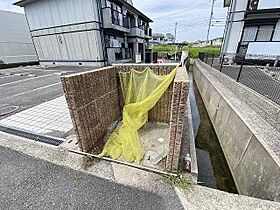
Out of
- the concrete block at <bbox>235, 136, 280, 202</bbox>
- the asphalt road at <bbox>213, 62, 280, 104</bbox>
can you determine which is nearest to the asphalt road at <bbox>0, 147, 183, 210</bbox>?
the concrete block at <bbox>235, 136, 280, 202</bbox>

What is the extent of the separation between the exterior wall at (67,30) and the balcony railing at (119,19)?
1364mm

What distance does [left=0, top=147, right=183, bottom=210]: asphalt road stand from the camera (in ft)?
6.36

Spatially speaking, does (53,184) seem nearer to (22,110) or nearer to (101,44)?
(22,110)

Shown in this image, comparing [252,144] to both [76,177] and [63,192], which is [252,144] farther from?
[63,192]

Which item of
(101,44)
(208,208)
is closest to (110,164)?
(208,208)

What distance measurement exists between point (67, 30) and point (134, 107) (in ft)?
42.6

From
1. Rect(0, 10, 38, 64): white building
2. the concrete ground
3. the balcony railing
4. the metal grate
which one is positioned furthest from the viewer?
Rect(0, 10, 38, 64): white building

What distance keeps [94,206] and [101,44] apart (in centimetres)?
1275

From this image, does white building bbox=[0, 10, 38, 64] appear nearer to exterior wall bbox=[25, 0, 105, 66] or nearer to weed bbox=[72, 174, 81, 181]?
exterior wall bbox=[25, 0, 105, 66]

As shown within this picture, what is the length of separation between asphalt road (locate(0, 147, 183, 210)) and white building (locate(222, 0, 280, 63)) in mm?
13157

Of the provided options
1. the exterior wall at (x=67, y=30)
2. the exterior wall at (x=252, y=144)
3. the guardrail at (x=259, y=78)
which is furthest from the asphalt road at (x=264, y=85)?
the exterior wall at (x=67, y=30)

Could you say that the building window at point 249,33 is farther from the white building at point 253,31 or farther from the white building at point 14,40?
the white building at point 14,40

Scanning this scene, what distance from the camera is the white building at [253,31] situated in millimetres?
10539

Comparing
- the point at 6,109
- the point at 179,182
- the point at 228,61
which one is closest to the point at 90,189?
the point at 179,182
